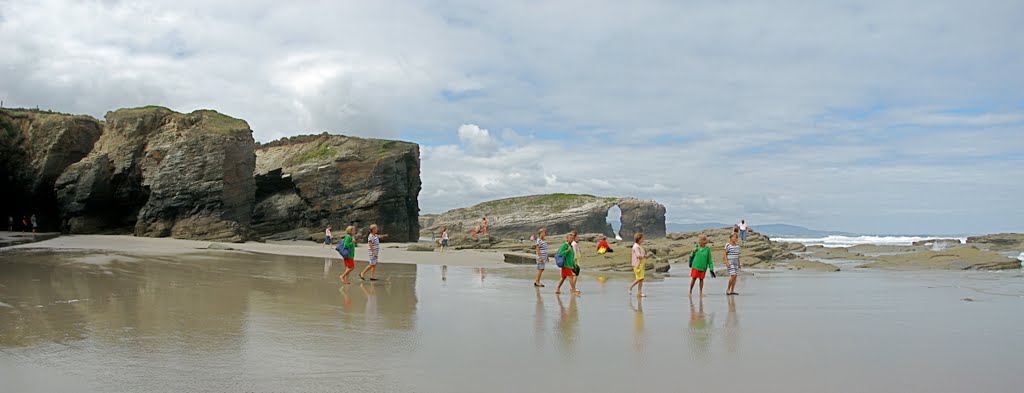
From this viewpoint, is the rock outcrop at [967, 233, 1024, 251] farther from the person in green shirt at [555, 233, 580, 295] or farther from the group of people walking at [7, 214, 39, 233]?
the group of people walking at [7, 214, 39, 233]

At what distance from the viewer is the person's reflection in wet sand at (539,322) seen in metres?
8.92

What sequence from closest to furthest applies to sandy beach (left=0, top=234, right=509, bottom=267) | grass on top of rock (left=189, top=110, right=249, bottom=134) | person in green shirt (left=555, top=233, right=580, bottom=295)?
person in green shirt (left=555, top=233, right=580, bottom=295) → sandy beach (left=0, top=234, right=509, bottom=267) → grass on top of rock (left=189, top=110, right=249, bottom=134)

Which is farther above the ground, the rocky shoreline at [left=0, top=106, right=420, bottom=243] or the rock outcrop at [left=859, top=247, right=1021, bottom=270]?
the rocky shoreline at [left=0, top=106, right=420, bottom=243]

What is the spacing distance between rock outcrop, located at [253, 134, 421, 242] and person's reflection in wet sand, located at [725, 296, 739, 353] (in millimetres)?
33624

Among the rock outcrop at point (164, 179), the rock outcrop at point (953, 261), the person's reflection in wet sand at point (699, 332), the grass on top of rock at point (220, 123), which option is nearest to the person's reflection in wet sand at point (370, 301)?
the person's reflection in wet sand at point (699, 332)

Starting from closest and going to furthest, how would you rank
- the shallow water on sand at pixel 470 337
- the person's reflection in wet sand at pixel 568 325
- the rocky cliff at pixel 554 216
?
the shallow water on sand at pixel 470 337, the person's reflection in wet sand at pixel 568 325, the rocky cliff at pixel 554 216

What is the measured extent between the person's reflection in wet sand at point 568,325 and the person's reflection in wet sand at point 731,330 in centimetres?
208

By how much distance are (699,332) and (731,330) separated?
640 millimetres

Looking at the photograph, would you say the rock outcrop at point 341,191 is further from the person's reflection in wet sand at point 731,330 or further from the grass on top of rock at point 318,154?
the person's reflection in wet sand at point 731,330

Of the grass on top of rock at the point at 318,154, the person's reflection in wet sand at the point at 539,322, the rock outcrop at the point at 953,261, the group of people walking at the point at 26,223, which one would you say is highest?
the grass on top of rock at the point at 318,154

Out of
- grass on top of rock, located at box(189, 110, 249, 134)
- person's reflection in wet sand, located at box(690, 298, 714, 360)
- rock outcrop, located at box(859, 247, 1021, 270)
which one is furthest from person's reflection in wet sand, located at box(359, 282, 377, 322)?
grass on top of rock, located at box(189, 110, 249, 134)

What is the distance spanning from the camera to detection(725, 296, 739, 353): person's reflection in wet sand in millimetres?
8805

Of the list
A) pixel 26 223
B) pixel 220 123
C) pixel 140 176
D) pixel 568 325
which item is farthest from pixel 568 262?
pixel 26 223

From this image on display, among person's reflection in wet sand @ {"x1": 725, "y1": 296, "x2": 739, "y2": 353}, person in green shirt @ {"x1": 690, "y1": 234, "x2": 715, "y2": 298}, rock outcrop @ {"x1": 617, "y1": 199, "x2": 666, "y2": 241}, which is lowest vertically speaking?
person's reflection in wet sand @ {"x1": 725, "y1": 296, "x2": 739, "y2": 353}
